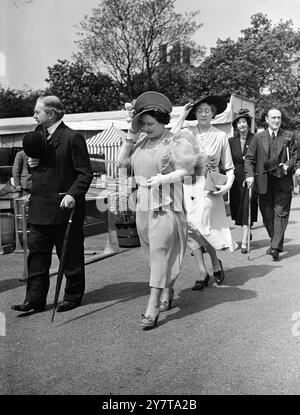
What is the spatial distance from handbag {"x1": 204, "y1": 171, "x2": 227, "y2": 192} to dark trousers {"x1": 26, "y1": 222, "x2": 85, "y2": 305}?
147cm

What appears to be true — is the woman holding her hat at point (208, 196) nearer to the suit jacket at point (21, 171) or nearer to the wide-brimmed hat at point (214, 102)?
the wide-brimmed hat at point (214, 102)

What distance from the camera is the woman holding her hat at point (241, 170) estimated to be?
871 centimetres

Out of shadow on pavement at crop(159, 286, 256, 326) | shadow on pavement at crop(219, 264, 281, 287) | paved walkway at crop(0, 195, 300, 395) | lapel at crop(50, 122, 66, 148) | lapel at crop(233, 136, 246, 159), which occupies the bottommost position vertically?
shadow on pavement at crop(219, 264, 281, 287)

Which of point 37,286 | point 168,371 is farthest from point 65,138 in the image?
point 168,371

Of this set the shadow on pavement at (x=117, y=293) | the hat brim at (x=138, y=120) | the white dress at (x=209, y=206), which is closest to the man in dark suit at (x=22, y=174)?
the shadow on pavement at (x=117, y=293)

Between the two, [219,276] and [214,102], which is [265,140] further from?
[219,276]

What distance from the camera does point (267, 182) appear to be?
25.8 feet

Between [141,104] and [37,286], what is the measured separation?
1.81m

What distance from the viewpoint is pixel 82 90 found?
20.2m

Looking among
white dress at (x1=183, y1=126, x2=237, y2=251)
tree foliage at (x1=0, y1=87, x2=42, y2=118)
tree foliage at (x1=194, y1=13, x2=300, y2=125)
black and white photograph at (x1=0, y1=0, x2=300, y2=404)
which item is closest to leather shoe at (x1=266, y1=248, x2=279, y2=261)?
black and white photograph at (x1=0, y1=0, x2=300, y2=404)

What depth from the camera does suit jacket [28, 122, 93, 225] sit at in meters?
5.12

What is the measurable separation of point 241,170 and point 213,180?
2987 mm

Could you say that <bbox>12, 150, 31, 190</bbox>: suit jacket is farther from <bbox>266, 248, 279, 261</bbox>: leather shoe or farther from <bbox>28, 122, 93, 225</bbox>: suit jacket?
<bbox>28, 122, 93, 225</bbox>: suit jacket
